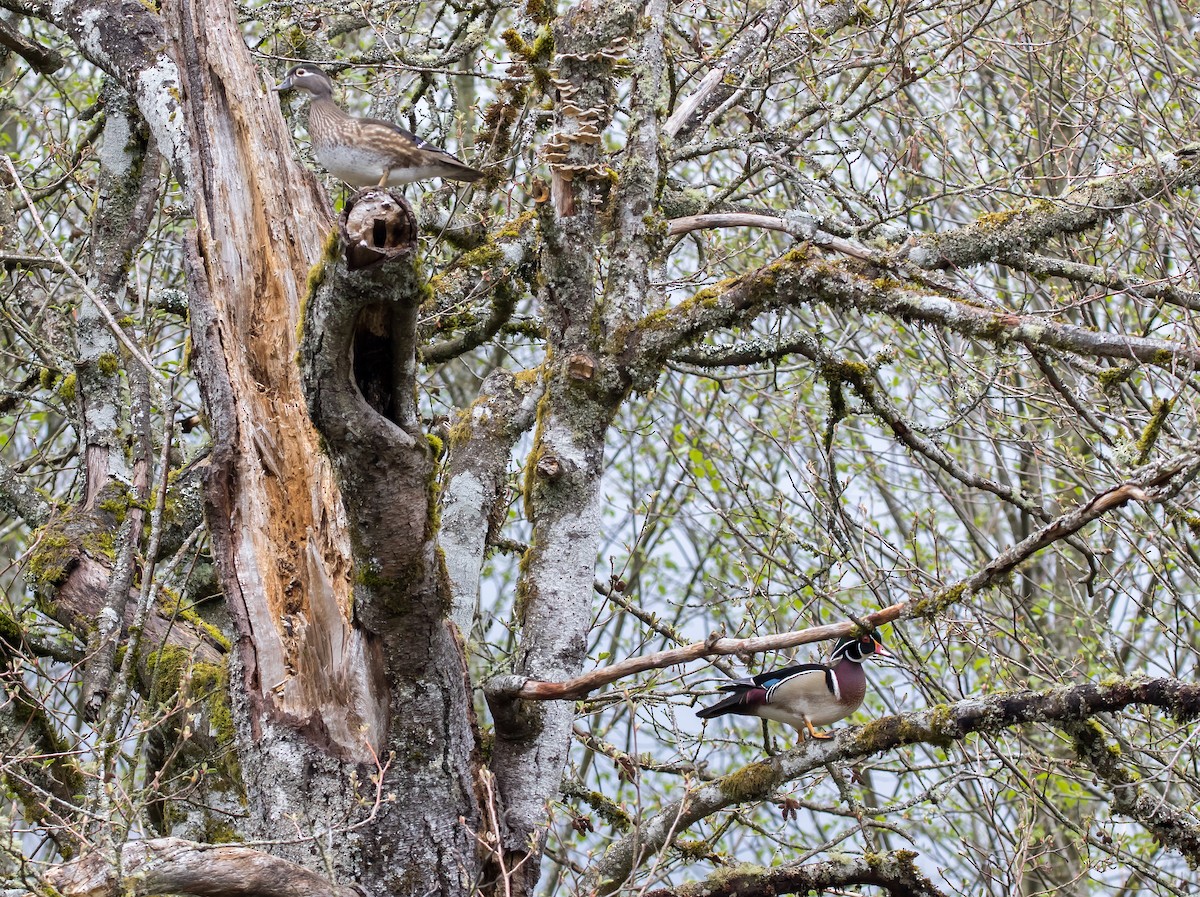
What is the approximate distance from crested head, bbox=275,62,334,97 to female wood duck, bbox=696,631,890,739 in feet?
11.1

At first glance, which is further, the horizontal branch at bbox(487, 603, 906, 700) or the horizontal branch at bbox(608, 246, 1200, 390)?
the horizontal branch at bbox(608, 246, 1200, 390)

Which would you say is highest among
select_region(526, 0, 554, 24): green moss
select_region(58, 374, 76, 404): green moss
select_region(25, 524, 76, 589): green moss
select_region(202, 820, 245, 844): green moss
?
select_region(526, 0, 554, 24): green moss

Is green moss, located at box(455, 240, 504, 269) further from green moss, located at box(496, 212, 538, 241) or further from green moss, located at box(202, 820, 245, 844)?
green moss, located at box(202, 820, 245, 844)

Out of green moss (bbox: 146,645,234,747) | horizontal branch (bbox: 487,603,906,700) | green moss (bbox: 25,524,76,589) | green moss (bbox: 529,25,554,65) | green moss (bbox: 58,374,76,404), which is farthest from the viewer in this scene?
green moss (bbox: 58,374,76,404)

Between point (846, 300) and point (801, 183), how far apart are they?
6.92 ft

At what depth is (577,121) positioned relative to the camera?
13.8ft

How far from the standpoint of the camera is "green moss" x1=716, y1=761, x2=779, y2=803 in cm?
392

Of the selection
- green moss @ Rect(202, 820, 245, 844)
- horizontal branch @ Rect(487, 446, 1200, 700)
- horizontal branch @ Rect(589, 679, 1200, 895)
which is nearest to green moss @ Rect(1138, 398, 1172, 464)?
horizontal branch @ Rect(487, 446, 1200, 700)

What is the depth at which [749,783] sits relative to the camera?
3934mm

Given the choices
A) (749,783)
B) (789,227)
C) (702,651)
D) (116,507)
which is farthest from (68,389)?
(702,651)

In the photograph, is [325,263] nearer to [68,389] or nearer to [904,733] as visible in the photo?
[904,733]

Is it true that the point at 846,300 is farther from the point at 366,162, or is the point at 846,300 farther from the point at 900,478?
the point at 900,478

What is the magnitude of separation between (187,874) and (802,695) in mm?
3208

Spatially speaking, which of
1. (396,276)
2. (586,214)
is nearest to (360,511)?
(396,276)
